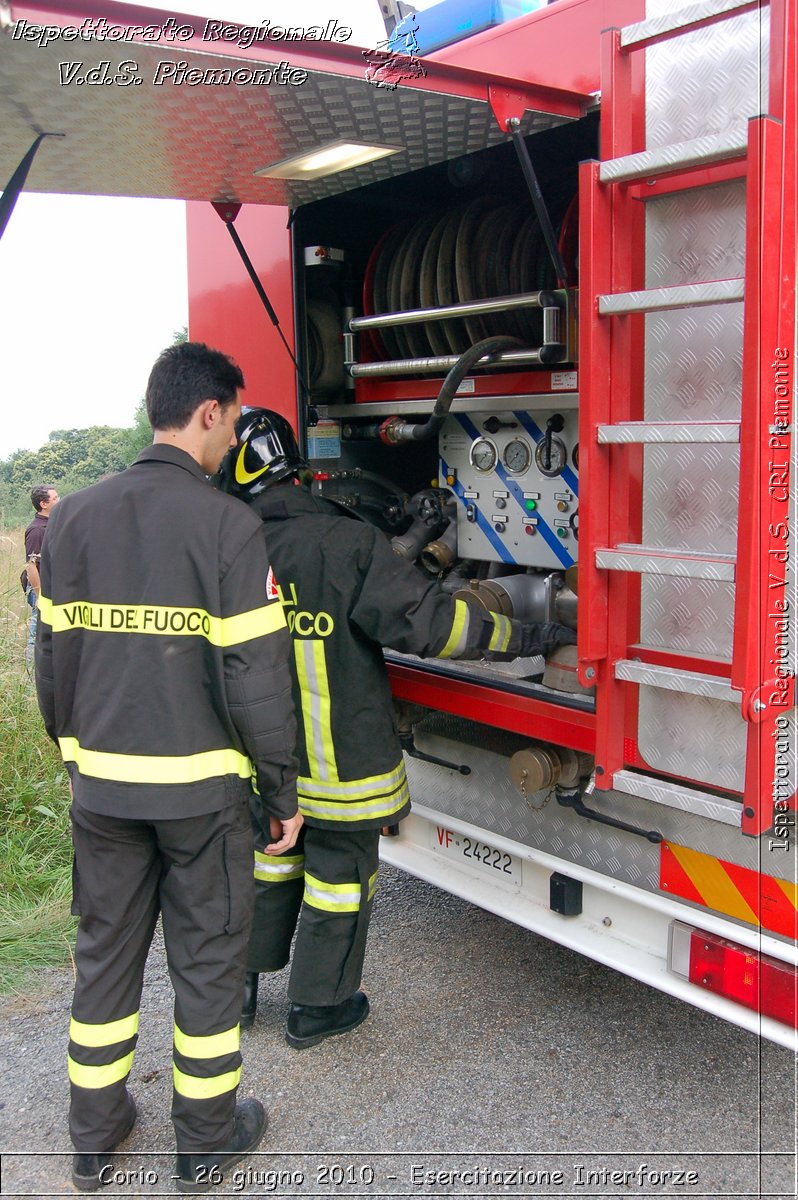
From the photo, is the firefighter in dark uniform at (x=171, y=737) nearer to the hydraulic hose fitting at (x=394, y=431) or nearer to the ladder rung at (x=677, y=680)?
the ladder rung at (x=677, y=680)

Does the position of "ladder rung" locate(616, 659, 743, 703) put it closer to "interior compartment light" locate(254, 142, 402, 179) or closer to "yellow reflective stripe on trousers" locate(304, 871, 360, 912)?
"yellow reflective stripe on trousers" locate(304, 871, 360, 912)

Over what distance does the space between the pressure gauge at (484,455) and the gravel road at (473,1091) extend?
168cm

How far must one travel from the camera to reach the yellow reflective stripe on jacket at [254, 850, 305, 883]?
10.1 ft

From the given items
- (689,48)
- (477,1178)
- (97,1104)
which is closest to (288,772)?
(97,1104)

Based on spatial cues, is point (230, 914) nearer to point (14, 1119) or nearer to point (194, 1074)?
point (194, 1074)

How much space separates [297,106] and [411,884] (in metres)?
2.89

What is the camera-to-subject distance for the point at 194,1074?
243cm

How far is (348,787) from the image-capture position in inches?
113

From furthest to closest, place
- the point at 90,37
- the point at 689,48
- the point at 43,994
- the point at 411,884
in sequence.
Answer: the point at 411,884
the point at 43,994
the point at 689,48
the point at 90,37

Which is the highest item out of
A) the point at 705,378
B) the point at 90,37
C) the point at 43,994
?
the point at 90,37

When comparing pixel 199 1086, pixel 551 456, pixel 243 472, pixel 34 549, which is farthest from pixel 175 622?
pixel 34 549

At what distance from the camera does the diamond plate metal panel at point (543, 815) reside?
7.86 ft

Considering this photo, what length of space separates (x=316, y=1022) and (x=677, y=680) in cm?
160

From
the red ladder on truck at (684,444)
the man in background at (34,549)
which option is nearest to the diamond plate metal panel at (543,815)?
the red ladder on truck at (684,444)
